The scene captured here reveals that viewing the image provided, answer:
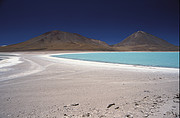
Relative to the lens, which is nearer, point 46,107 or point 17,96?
point 46,107

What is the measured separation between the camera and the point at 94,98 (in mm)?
4492

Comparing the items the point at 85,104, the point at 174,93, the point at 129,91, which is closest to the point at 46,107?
the point at 85,104

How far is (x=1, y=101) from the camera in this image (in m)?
4.20

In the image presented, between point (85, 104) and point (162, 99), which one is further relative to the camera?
point (162, 99)

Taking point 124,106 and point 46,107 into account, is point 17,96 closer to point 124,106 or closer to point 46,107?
point 46,107

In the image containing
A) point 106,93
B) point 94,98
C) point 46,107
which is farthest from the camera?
point 106,93

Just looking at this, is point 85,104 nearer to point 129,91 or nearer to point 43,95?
point 43,95

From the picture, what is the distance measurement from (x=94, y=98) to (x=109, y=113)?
1.13 m

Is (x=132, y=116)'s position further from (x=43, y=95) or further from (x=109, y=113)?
(x=43, y=95)

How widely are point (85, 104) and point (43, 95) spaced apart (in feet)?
5.97

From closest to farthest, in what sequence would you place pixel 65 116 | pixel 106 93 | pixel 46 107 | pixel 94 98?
pixel 65 116
pixel 46 107
pixel 94 98
pixel 106 93

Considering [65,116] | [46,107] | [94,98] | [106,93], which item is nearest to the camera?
[65,116]

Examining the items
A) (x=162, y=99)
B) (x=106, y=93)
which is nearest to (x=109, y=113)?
(x=106, y=93)

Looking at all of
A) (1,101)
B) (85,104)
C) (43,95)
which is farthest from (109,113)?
(1,101)
